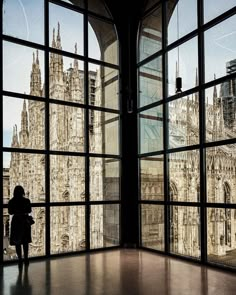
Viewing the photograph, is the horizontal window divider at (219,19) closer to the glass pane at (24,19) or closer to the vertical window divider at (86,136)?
the vertical window divider at (86,136)

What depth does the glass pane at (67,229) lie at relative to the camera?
6.41m

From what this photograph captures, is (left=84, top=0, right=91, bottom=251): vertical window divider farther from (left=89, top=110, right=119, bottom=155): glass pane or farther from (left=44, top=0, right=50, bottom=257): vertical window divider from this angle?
(left=44, top=0, right=50, bottom=257): vertical window divider

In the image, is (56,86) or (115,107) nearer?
(56,86)

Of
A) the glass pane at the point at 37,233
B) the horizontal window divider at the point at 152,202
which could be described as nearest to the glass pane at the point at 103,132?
the horizontal window divider at the point at 152,202

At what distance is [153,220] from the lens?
6910 millimetres

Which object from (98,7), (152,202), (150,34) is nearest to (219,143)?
(152,202)

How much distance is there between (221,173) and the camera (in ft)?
18.2

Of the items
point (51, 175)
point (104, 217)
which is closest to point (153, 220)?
point (104, 217)

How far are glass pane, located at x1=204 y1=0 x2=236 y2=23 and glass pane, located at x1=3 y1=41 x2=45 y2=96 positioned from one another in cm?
324

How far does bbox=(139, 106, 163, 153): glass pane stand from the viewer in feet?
22.6

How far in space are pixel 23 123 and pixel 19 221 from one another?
Answer: 6.23ft

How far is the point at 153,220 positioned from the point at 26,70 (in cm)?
403

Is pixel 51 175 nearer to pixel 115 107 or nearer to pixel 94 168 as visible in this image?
pixel 94 168

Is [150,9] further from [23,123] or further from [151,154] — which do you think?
[23,123]
